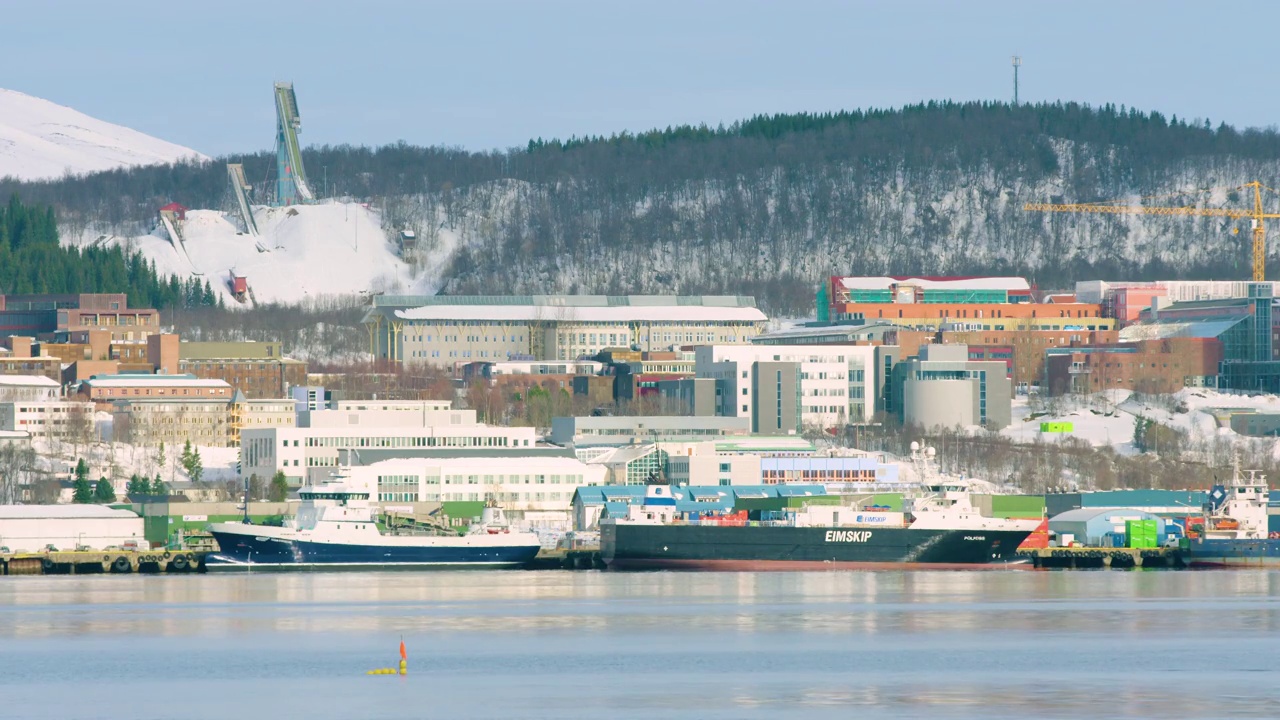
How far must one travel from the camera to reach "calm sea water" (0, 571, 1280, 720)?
66.6 m

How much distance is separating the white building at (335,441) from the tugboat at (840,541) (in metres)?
43.4

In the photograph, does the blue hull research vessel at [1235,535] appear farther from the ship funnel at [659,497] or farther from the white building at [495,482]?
the white building at [495,482]

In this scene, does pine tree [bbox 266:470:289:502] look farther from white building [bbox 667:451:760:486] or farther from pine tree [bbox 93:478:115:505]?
white building [bbox 667:451:760:486]

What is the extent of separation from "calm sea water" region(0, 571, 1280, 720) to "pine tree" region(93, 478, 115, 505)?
47.5m

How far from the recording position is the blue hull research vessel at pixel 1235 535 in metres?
132

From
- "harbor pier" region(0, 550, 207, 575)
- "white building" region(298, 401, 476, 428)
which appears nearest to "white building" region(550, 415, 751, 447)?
"white building" region(298, 401, 476, 428)

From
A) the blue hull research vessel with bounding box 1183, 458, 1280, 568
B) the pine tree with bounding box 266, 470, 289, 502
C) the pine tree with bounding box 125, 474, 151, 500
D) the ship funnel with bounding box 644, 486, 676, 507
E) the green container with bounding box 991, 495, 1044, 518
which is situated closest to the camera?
the blue hull research vessel with bounding box 1183, 458, 1280, 568

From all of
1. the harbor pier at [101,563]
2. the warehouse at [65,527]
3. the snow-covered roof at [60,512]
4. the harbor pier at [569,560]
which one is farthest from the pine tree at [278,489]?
the harbor pier at [569,560]

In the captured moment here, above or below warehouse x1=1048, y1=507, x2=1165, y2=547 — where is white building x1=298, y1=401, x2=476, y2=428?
above

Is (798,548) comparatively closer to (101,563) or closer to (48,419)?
(101,563)

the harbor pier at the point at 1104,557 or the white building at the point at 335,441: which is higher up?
the white building at the point at 335,441

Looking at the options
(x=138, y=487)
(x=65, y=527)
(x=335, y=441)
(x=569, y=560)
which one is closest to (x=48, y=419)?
(x=335, y=441)

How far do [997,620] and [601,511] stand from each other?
63.7 m

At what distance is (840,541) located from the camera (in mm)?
130625
